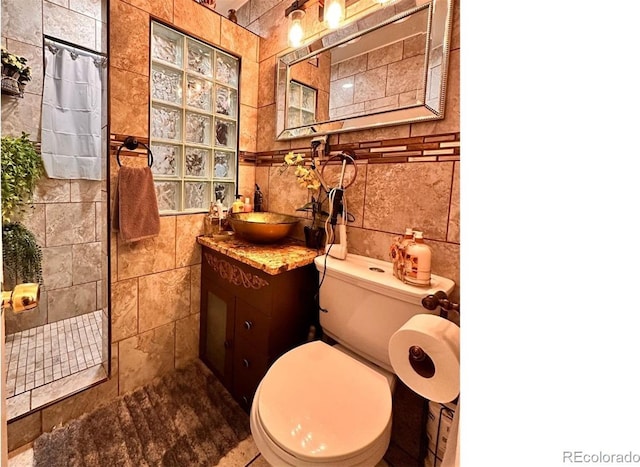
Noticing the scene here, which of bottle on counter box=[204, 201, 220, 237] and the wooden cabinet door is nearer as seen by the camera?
the wooden cabinet door

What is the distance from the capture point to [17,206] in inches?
70.6

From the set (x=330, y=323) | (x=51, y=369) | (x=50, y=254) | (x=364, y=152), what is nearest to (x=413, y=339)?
(x=330, y=323)

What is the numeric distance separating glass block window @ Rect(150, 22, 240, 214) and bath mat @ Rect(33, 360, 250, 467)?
1042 mm

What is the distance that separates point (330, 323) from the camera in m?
1.32

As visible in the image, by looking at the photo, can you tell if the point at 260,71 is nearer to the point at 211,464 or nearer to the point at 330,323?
the point at 330,323

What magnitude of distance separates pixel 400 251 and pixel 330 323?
1.58ft

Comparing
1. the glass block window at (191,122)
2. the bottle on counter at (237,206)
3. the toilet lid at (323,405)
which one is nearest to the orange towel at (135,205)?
the glass block window at (191,122)

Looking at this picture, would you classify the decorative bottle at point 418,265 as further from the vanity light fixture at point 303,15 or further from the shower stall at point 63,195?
the shower stall at point 63,195

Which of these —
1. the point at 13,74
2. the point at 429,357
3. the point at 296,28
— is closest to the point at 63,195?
the point at 13,74

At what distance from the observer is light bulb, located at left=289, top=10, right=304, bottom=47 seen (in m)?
1.55

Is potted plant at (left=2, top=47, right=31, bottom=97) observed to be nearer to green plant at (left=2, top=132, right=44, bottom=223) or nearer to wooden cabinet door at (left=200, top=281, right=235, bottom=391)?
green plant at (left=2, top=132, right=44, bottom=223)

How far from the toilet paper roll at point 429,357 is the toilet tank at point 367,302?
0.15m

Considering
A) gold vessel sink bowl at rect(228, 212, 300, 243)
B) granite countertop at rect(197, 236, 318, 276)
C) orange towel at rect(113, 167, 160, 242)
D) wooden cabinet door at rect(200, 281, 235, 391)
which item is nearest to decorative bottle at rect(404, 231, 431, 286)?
granite countertop at rect(197, 236, 318, 276)

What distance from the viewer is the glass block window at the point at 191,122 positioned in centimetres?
152
